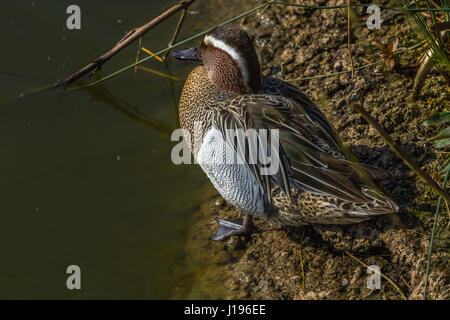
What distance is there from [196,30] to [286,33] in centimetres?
91

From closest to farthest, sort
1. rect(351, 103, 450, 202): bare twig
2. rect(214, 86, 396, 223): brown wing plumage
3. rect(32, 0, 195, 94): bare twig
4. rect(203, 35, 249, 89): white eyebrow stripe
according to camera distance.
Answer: rect(351, 103, 450, 202): bare twig < rect(214, 86, 396, 223): brown wing plumage < rect(203, 35, 249, 89): white eyebrow stripe < rect(32, 0, 195, 94): bare twig

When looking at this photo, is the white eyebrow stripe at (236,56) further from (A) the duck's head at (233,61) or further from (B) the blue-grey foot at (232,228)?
(B) the blue-grey foot at (232,228)

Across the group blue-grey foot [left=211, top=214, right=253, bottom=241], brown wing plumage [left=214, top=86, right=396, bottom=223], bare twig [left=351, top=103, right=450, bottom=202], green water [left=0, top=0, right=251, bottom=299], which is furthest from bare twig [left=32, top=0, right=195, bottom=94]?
bare twig [left=351, top=103, right=450, bottom=202]

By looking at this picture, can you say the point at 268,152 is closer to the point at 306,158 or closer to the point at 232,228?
the point at 306,158

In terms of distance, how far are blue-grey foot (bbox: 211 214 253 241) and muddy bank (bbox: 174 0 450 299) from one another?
0.05 metres

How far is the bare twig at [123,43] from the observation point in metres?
4.60

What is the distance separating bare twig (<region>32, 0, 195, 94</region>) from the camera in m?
4.60

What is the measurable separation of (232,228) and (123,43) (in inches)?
73.7

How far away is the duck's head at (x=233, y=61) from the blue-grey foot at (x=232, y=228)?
876mm

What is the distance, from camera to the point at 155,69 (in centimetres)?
498

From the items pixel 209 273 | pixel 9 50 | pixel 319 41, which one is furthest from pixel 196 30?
pixel 209 273

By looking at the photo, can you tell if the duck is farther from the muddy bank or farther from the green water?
the green water

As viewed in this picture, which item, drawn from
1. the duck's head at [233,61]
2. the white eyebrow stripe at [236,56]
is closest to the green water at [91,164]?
the duck's head at [233,61]
